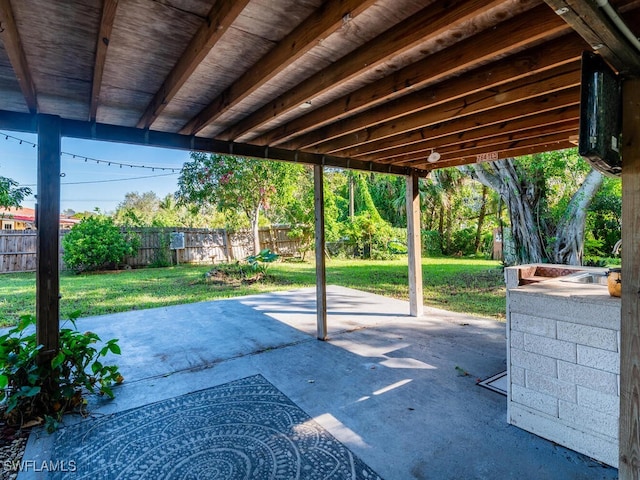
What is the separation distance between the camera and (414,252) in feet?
16.5

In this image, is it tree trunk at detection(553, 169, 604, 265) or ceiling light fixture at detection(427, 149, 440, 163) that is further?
tree trunk at detection(553, 169, 604, 265)

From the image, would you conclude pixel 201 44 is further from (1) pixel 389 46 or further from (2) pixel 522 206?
(2) pixel 522 206

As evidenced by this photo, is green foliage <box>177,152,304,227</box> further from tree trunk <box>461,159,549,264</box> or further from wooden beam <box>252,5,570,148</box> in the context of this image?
wooden beam <box>252,5,570,148</box>

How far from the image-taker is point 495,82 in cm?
203

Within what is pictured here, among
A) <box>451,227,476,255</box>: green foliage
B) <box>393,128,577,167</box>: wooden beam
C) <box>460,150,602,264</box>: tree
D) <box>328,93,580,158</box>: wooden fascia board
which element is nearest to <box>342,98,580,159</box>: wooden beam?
<box>328,93,580,158</box>: wooden fascia board

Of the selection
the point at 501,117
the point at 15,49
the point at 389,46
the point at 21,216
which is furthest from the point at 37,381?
the point at 21,216

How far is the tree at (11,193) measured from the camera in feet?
20.8

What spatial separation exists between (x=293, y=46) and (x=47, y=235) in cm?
227

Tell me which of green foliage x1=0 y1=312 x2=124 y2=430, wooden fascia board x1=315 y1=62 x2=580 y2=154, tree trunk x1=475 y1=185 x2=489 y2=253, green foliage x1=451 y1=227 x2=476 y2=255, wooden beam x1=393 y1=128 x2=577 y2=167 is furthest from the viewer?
green foliage x1=451 y1=227 x2=476 y2=255

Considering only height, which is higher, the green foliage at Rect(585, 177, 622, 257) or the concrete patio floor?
the green foliage at Rect(585, 177, 622, 257)

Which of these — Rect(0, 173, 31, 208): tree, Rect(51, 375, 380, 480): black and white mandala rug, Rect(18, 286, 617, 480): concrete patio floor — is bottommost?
Rect(51, 375, 380, 480): black and white mandala rug

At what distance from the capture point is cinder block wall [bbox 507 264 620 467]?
6.10 ft

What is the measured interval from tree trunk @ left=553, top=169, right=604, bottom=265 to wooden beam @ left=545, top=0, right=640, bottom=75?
22.0 feet

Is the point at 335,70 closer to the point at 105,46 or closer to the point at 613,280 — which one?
the point at 105,46
